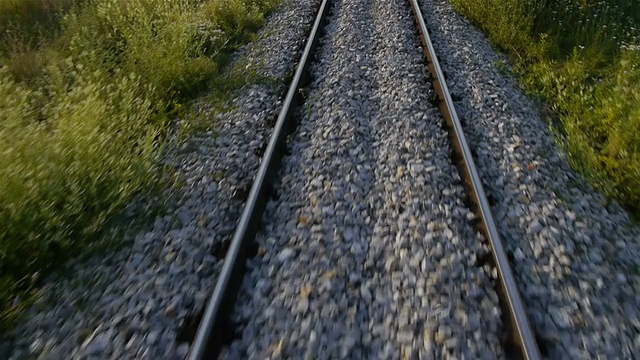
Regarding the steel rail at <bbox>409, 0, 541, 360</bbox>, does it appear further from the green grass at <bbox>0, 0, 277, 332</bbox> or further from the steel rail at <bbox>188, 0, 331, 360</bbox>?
the green grass at <bbox>0, 0, 277, 332</bbox>

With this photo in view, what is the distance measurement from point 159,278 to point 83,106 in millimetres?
2284

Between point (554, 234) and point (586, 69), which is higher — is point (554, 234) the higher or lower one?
the higher one

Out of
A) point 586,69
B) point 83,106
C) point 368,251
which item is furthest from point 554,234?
point 83,106

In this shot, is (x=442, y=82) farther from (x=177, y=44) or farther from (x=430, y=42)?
(x=177, y=44)

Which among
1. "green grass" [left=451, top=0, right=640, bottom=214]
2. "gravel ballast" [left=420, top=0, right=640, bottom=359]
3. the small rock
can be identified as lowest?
"green grass" [left=451, top=0, right=640, bottom=214]

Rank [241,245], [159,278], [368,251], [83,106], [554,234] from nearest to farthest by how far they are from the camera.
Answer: [159,278] < [241,245] < [368,251] < [554,234] < [83,106]

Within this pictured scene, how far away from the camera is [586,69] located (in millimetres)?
6562

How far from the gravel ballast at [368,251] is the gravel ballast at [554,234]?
1.02ft

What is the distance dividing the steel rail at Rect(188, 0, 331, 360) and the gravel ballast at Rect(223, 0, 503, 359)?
81 millimetres

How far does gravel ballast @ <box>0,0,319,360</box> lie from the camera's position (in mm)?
2949

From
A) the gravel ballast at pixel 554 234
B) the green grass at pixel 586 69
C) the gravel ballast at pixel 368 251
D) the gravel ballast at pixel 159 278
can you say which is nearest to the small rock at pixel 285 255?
the gravel ballast at pixel 368 251

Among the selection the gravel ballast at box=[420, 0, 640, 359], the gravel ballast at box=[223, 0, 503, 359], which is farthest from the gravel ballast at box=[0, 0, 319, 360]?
the gravel ballast at box=[420, 0, 640, 359]

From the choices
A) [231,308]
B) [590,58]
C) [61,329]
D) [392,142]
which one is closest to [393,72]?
[392,142]

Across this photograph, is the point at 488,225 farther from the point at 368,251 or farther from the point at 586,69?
the point at 586,69
